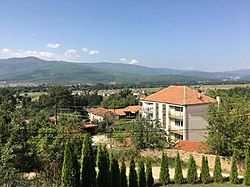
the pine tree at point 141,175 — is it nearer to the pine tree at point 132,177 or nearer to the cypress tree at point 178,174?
the pine tree at point 132,177

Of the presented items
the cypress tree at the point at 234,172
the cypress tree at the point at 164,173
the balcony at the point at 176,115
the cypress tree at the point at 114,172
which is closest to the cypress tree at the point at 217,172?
the cypress tree at the point at 234,172

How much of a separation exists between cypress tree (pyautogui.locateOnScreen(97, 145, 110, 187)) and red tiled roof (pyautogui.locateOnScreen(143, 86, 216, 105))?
76.3 ft

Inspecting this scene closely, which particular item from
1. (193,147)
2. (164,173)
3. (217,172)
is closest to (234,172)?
(217,172)

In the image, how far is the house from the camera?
40.5 metres

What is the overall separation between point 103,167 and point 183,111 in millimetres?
23744

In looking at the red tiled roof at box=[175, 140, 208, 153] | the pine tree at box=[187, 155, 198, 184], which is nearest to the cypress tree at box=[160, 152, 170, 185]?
the pine tree at box=[187, 155, 198, 184]

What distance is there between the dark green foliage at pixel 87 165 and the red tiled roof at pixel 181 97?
81.1 ft

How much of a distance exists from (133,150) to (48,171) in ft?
33.2

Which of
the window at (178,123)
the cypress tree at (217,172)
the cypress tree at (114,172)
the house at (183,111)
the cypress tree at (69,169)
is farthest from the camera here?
the window at (178,123)

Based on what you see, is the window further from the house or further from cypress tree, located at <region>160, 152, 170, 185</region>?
cypress tree, located at <region>160, 152, 170, 185</region>

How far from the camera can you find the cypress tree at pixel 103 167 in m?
19.1

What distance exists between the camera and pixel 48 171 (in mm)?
21625

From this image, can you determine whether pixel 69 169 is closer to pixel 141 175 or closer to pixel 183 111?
pixel 141 175

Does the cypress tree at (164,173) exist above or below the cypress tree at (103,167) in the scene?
below
